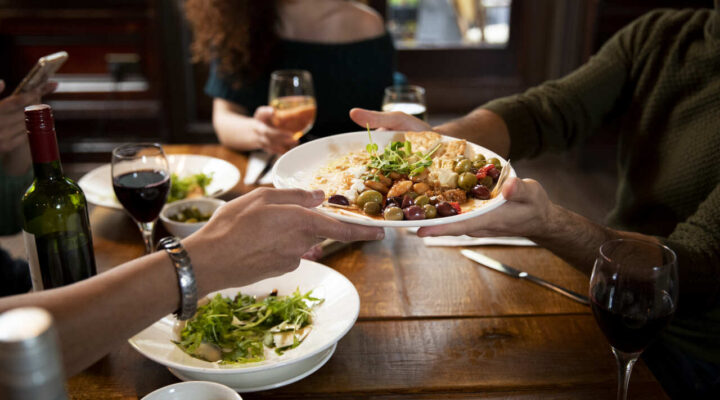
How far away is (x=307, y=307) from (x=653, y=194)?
100 cm

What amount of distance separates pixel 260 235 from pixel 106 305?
24 centimetres

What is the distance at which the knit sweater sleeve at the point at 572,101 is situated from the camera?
1.70 metres

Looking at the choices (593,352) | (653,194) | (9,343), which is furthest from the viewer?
(653,194)

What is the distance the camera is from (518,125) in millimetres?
1693

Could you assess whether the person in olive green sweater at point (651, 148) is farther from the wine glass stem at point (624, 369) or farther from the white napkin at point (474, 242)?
the wine glass stem at point (624, 369)

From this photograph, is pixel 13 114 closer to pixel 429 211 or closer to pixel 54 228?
pixel 54 228

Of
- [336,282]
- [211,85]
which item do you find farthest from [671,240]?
[211,85]

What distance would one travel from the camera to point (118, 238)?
1.44 m

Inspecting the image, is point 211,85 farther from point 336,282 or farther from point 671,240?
point 671,240

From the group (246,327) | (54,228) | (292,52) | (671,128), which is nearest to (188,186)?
(54,228)

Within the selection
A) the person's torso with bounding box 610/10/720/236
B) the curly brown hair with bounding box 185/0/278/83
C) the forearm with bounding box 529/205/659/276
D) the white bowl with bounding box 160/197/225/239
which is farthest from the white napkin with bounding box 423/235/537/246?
the curly brown hair with bounding box 185/0/278/83

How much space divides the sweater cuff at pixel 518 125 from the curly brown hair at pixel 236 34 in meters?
1.04

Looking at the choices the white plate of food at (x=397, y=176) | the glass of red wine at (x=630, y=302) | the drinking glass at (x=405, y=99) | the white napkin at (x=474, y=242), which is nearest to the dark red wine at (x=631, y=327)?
the glass of red wine at (x=630, y=302)

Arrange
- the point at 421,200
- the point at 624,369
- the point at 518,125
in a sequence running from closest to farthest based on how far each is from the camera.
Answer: the point at 624,369 < the point at 421,200 < the point at 518,125
